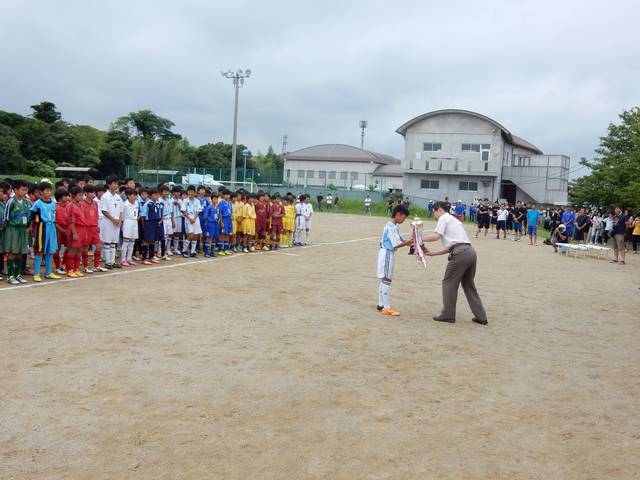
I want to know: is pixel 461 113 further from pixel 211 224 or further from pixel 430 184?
pixel 211 224

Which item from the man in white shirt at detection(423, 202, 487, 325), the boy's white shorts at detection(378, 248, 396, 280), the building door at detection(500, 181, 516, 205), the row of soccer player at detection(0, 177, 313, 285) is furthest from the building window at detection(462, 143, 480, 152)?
the boy's white shorts at detection(378, 248, 396, 280)

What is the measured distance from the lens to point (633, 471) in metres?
4.19

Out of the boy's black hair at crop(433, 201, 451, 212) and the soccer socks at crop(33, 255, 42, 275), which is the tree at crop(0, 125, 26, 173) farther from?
the boy's black hair at crop(433, 201, 451, 212)

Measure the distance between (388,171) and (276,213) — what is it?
52.3 meters

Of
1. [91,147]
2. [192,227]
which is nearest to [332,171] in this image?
[91,147]

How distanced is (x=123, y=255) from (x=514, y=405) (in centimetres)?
985

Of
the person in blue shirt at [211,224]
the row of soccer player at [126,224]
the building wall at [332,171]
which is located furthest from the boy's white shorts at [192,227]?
the building wall at [332,171]

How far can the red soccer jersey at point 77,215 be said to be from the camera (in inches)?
433

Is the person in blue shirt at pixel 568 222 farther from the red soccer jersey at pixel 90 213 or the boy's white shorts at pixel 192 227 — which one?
the red soccer jersey at pixel 90 213

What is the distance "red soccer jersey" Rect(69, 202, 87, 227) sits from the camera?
1100 centimetres

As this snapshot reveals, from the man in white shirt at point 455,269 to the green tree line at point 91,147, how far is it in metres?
44.5

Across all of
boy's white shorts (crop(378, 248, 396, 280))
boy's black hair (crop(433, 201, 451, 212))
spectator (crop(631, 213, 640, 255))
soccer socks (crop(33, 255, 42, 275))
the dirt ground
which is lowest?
the dirt ground

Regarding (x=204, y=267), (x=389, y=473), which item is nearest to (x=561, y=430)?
(x=389, y=473)

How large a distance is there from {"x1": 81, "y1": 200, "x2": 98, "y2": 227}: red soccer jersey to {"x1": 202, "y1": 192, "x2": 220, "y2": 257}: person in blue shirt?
4.36 metres
